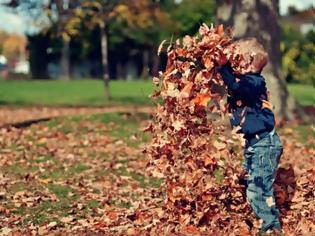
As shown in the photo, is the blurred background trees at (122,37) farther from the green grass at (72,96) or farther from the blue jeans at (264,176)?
the blue jeans at (264,176)

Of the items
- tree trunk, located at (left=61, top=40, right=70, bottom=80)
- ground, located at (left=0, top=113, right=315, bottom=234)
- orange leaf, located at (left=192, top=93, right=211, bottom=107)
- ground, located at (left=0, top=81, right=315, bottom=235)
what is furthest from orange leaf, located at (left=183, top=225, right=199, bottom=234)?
tree trunk, located at (left=61, top=40, right=70, bottom=80)

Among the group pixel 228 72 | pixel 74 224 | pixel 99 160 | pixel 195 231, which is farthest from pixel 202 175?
pixel 99 160

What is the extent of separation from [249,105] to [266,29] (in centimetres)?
954

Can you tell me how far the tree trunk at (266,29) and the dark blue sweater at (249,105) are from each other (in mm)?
8888

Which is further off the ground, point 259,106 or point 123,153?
point 259,106

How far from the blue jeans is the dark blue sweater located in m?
0.08

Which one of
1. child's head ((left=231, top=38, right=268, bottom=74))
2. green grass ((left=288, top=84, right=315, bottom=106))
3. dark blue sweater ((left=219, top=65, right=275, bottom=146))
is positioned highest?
child's head ((left=231, top=38, right=268, bottom=74))

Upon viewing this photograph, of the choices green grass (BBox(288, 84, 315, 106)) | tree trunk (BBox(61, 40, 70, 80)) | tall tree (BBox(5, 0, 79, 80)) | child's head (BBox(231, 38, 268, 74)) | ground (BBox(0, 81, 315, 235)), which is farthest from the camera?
tree trunk (BBox(61, 40, 70, 80))

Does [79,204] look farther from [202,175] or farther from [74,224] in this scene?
[202,175]

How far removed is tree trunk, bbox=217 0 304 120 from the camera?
1586 centimetres

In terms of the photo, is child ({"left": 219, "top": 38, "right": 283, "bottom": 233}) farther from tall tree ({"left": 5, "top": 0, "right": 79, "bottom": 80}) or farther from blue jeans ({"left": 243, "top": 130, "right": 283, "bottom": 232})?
tall tree ({"left": 5, "top": 0, "right": 79, "bottom": 80})

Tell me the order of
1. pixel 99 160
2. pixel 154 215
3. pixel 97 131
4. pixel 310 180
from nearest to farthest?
pixel 154 215 → pixel 310 180 → pixel 99 160 → pixel 97 131

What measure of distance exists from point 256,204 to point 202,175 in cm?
55

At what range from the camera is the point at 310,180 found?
8.20 m
